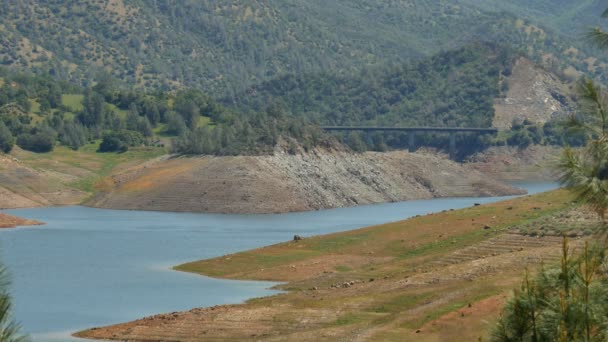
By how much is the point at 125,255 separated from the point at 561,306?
87881mm

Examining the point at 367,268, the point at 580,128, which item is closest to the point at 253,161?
the point at 367,268

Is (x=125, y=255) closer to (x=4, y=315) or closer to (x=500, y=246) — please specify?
(x=500, y=246)

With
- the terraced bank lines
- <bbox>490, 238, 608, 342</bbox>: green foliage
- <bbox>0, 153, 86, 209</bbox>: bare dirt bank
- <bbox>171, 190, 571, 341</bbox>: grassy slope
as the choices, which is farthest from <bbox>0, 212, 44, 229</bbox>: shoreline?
<bbox>490, 238, 608, 342</bbox>: green foliage

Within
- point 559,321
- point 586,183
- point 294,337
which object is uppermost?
point 586,183

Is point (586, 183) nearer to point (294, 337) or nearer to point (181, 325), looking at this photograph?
point (294, 337)

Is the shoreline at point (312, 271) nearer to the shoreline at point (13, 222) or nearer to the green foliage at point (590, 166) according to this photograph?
the green foliage at point (590, 166)

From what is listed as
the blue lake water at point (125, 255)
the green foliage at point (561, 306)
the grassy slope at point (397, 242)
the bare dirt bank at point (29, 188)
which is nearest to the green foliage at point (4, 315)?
the green foliage at point (561, 306)

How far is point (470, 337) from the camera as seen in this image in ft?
180

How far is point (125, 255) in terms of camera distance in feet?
365

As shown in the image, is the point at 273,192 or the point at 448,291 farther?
the point at 273,192

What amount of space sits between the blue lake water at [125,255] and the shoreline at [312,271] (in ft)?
8.56

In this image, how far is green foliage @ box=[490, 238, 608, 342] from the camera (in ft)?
84.0

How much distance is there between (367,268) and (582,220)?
14.8 meters

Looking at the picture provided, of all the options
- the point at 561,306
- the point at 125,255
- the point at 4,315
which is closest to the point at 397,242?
the point at 125,255
